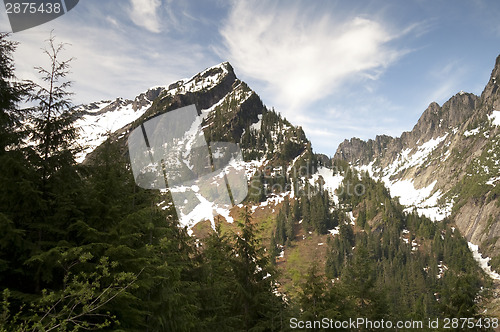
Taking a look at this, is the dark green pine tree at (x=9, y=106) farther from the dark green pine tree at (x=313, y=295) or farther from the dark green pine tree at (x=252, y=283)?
the dark green pine tree at (x=313, y=295)

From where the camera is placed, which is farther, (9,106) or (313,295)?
(313,295)

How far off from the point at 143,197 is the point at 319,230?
147 metres

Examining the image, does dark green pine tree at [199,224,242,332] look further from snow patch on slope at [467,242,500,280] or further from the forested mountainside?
snow patch on slope at [467,242,500,280]

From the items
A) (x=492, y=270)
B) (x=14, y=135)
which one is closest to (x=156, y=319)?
→ (x=14, y=135)

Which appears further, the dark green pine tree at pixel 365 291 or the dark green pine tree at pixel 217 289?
the dark green pine tree at pixel 365 291

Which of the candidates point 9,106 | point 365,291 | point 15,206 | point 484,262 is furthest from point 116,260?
point 484,262

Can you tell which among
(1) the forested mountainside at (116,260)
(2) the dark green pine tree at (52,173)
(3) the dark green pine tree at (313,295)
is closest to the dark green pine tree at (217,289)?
(1) the forested mountainside at (116,260)

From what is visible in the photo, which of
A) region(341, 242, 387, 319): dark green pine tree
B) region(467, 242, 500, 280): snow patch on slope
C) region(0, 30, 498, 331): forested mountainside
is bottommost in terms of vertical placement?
region(467, 242, 500, 280): snow patch on slope

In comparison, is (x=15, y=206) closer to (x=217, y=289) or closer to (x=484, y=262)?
(x=217, y=289)

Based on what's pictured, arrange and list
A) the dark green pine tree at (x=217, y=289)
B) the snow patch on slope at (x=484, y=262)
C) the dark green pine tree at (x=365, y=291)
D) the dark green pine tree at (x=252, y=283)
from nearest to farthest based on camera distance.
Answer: the dark green pine tree at (x=217, y=289)
the dark green pine tree at (x=252, y=283)
the dark green pine tree at (x=365, y=291)
the snow patch on slope at (x=484, y=262)

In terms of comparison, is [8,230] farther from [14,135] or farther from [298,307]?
[298,307]

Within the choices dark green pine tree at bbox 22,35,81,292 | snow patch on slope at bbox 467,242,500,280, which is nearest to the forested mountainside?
dark green pine tree at bbox 22,35,81,292

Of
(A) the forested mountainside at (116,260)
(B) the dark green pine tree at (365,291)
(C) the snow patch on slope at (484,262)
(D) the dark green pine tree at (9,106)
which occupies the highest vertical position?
(D) the dark green pine tree at (9,106)

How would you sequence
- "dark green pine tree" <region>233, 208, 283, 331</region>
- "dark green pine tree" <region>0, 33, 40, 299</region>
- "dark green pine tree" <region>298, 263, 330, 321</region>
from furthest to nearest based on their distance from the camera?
"dark green pine tree" <region>298, 263, 330, 321</region>, "dark green pine tree" <region>233, 208, 283, 331</region>, "dark green pine tree" <region>0, 33, 40, 299</region>
